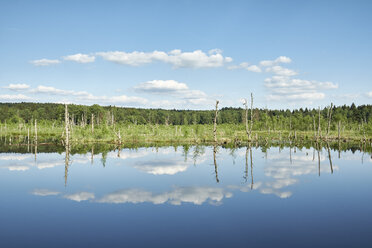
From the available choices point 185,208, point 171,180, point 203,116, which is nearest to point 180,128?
point 171,180

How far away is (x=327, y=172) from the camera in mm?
25797

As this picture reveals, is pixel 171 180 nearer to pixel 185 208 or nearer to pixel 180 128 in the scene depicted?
pixel 185 208

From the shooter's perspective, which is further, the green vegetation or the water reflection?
the green vegetation

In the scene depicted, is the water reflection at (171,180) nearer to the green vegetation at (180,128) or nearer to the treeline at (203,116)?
the green vegetation at (180,128)

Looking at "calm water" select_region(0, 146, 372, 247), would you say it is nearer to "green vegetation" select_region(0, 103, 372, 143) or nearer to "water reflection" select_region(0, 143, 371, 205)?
"water reflection" select_region(0, 143, 371, 205)

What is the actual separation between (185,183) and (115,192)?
494cm

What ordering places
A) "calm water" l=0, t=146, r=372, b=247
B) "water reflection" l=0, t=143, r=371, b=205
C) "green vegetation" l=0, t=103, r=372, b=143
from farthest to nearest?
1. "green vegetation" l=0, t=103, r=372, b=143
2. "water reflection" l=0, t=143, r=371, b=205
3. "calm water" l=0, t=146, r=372, b=247

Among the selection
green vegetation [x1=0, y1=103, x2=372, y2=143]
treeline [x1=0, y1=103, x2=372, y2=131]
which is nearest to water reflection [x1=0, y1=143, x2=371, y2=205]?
green vegetation [x1=0, y1=103, x2=372, y2=143]

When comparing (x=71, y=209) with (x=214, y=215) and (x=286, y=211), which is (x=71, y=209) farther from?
(x=286, y=211)

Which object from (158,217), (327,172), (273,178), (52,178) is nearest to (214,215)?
(158,217)

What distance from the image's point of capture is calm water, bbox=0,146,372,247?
10891 mm

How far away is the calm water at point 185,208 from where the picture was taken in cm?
1089

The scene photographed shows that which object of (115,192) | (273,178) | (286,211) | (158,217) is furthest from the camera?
(273,178)

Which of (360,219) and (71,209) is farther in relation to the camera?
(71,209)
